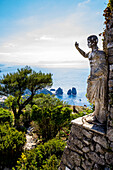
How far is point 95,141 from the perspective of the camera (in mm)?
2477

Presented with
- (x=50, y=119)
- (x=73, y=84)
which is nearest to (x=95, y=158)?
(x=50, y=119)

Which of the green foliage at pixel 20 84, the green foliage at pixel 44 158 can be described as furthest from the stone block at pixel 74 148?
the green foliage at pixel 20 84

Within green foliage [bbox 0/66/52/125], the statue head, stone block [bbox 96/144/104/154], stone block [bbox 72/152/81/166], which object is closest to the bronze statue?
the statue head

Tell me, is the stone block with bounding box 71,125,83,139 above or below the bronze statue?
below

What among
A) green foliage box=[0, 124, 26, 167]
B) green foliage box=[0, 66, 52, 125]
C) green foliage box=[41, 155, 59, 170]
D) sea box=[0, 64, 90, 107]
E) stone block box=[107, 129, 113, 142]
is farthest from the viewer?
sea box=[0, 64, 90, 107]

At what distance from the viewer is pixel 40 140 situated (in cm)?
812

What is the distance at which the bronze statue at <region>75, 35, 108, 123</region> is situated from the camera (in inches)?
90.7

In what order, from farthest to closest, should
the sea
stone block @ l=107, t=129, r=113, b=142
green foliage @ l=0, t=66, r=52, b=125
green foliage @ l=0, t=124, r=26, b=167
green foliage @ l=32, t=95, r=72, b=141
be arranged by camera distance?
the sea
green foliage @ l=0, t=66, r=52, b=125
green foliage @ l=32, t=95, r=72, b=141
green foliage @ l=0, t=124, r=26, b=167
stone block @ l=107, t=129, r=113, b=142

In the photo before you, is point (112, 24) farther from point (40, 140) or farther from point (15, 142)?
point (40, 140)

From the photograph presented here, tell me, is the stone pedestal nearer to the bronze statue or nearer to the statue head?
the bronze statue

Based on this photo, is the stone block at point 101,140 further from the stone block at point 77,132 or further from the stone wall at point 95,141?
the stone block at point 77,132

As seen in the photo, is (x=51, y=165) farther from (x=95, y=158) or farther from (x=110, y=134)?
(x=110, y=134)

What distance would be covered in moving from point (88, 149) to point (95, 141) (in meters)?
0.27

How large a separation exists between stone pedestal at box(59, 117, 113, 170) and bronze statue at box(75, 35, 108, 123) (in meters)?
0.32
